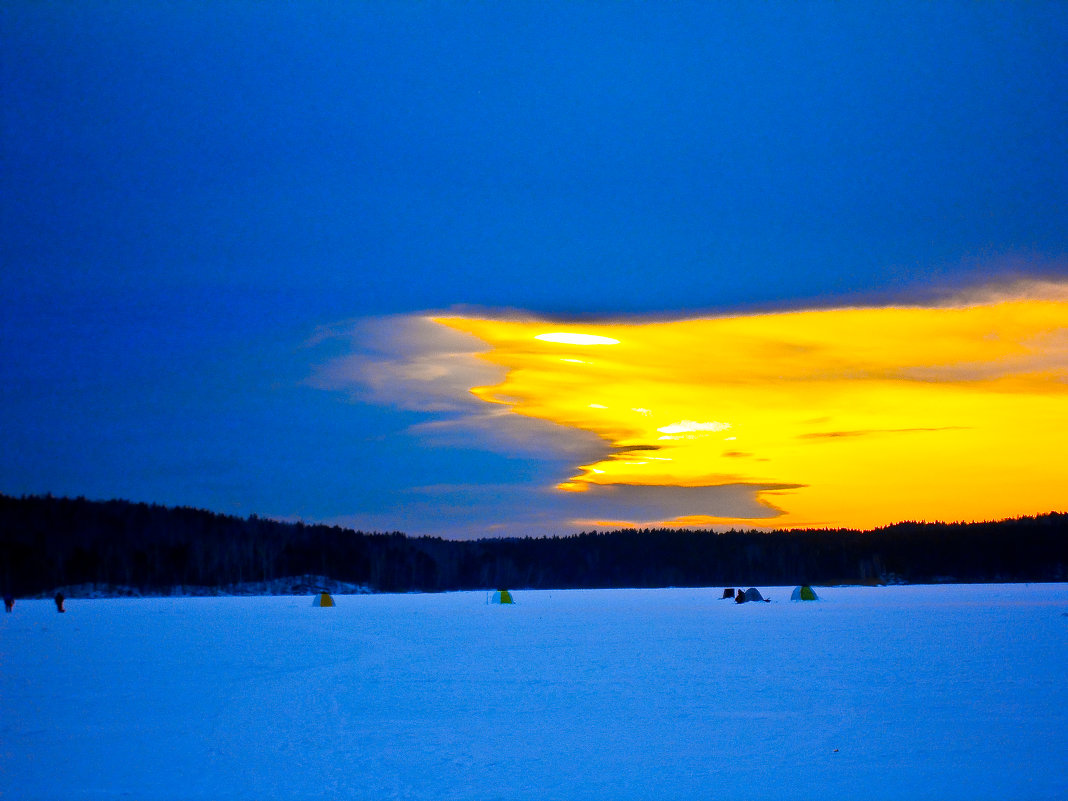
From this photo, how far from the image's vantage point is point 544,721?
12.9 m

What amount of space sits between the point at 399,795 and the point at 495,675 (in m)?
9.27

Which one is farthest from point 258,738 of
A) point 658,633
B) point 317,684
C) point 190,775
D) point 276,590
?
point 276,590

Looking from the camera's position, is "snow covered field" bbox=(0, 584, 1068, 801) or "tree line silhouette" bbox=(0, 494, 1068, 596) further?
"tree line silhouette" bbox=(0, 494, 1068, 596)

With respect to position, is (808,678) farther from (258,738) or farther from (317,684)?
(258,738)

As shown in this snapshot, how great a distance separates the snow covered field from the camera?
9.52m

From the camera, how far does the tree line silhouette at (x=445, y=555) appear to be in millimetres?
110250

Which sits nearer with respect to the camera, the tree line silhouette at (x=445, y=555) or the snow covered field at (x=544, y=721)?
the snow covered field at (x=544, y=721)

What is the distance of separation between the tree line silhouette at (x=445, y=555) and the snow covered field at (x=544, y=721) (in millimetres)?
90652

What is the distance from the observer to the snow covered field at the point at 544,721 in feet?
31.2

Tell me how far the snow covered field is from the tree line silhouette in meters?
90.7

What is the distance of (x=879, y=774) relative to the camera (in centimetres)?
970

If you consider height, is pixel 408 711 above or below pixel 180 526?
below

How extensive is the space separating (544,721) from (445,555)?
140 m

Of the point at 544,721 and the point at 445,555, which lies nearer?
the point at 544,721
